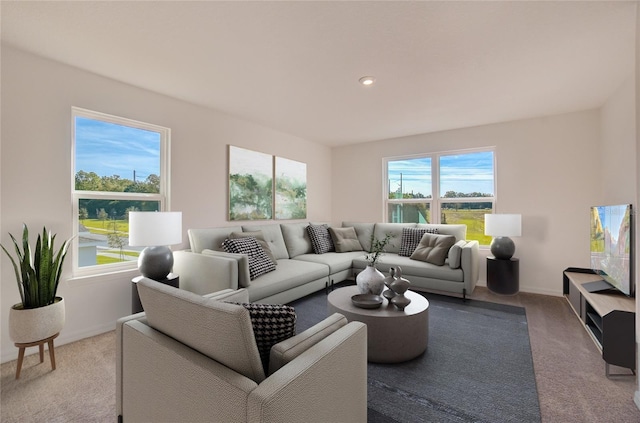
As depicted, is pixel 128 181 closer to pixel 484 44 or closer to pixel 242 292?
pixel 242 292

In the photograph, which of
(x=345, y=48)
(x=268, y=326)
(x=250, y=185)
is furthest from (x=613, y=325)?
(x=250, y=185)

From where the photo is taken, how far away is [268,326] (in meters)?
1.10

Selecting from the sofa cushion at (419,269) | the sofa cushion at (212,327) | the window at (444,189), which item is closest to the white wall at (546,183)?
the window at (444,189)

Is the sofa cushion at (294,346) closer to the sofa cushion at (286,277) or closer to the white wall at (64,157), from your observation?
the sofa cushion at (286,277)

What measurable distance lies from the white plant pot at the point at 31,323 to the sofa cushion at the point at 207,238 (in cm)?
125

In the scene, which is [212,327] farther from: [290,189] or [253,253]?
[290,189]

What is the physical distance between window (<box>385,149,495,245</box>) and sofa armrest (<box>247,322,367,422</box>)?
3.76 m

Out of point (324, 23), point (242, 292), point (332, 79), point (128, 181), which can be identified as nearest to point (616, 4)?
point (324, 23)

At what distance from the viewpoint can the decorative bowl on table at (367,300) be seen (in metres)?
2.19

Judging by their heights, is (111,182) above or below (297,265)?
above

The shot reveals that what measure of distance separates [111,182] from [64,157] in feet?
1.35

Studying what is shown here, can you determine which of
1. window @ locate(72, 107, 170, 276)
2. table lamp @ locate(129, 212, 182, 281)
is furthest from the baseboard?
table lamp @ locate(129, 212, 182, 281)

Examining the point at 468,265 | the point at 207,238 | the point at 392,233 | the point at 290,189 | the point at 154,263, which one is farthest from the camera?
the point at 290,189

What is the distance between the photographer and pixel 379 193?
516 cm
